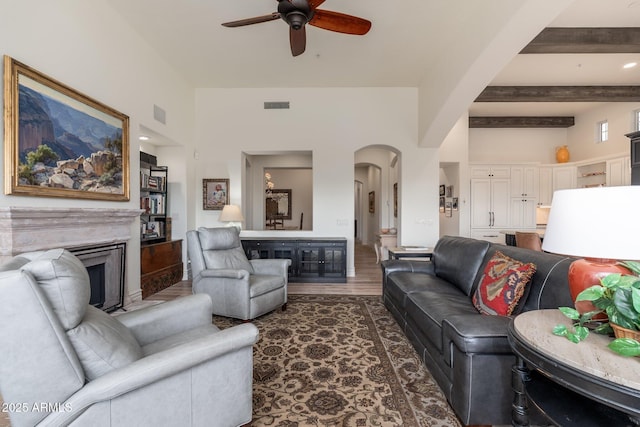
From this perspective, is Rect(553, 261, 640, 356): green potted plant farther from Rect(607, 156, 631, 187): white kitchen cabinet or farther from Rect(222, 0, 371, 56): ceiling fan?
Rect(607, 156, 631, 187): white kitchen cabinet

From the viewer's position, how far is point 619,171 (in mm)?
5633

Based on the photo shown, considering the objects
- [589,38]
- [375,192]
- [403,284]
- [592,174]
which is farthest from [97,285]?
[592,174]

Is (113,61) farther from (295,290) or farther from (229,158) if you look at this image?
(295,290)

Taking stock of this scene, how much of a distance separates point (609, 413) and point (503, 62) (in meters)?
3.31

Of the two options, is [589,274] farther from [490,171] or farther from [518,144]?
[518,144]

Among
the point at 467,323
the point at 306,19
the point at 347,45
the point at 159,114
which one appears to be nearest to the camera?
the point at 467,323

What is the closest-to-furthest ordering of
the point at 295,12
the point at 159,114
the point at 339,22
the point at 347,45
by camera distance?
1. the point at 295,12
2. the point at 339,22
3. the point at 347,45
4. the point at 159,114

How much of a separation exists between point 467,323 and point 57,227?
3320 millimetres

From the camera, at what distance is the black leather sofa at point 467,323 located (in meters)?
1.50

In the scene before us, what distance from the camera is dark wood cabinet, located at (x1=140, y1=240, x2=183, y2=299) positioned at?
13.2 feet

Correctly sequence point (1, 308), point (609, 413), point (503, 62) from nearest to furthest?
point (1, 308) < point (609, 413) < point (503, 62)

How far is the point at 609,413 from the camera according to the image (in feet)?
3.53

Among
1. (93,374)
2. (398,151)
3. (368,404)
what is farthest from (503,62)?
(93,374)

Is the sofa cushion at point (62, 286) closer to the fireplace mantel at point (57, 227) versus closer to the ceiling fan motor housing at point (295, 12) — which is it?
the fireplace mantel at point (57, 227)
